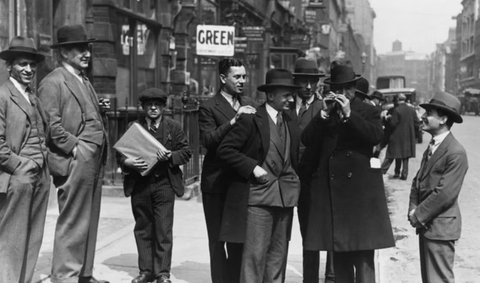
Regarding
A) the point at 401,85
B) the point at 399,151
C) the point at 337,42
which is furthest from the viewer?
the point at 337,42

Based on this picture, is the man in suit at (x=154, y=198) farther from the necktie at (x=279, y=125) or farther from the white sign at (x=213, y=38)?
the white sign at (x=213, y=38)

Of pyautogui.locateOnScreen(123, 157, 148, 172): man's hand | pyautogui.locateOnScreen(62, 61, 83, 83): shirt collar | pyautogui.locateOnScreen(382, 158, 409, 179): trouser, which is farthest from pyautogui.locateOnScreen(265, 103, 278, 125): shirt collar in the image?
pyautogui.locateOnScreen(382, 158, 409, 179): trouser

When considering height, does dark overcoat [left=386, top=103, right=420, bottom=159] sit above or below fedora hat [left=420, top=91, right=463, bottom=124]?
below

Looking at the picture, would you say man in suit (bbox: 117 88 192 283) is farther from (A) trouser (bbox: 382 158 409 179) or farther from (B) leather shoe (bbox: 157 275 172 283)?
(A) trouser (bbox: 382 158 409 179)

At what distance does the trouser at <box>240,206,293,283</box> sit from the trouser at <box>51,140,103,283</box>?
163 cm

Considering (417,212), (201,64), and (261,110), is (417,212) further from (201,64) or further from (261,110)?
(201,64)

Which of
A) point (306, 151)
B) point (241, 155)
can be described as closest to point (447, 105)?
point (306, 151)

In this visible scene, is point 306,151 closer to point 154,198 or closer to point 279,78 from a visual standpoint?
→ point 279,78

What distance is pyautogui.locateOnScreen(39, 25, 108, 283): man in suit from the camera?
6.42m

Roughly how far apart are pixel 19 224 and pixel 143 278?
1.51 m

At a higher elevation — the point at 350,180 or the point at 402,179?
the point at 350,180

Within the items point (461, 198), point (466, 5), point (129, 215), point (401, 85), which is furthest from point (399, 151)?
point (466, 5)

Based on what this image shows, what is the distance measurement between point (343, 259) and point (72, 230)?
245 centimetres

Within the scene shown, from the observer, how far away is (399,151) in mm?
16078
